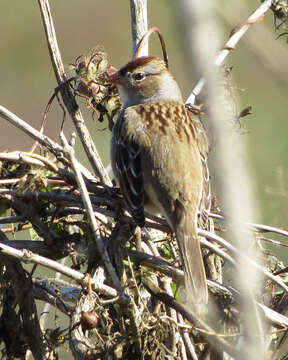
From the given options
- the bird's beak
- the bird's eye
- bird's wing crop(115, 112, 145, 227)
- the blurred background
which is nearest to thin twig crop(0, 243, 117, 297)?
bird's wing crop(115, 112, 145, 227)

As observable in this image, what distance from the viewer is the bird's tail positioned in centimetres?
233

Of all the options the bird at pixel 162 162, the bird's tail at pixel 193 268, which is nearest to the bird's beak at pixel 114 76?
the bird at pixel 162 162

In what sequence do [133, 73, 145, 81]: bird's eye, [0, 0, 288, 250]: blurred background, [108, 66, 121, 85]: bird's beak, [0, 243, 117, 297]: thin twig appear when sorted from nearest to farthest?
1. [0, 243, 117, 297]: thin twig
2. [108, 66, 121, 85]: bird's beak
3. [133, 73, 145, 81]: bird's eye
4. [0, 0, 288, 250]: blurred background

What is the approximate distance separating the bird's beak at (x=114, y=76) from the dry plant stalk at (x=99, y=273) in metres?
0.18

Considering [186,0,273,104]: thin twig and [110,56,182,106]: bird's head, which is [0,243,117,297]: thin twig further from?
[110,56,182,106]: bird's head

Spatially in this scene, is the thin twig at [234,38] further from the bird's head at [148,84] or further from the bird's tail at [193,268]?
the bird's tail at [193,268]

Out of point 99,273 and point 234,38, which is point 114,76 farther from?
point 99,273

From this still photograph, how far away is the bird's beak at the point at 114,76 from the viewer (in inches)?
116

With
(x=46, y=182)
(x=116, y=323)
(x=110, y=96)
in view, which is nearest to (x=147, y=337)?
(x=116, y=323)

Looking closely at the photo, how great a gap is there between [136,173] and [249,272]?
5.61ft

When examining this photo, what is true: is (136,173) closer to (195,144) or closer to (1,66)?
(195,144)

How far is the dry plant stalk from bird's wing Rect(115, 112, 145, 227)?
13 centimetres

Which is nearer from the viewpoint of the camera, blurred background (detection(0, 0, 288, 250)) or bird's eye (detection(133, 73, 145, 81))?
bird's eye (detection(133, 73, 145, 81))

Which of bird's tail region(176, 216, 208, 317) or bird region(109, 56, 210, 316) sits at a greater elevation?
bird region(109, 56, 210, 316)
